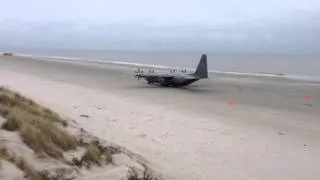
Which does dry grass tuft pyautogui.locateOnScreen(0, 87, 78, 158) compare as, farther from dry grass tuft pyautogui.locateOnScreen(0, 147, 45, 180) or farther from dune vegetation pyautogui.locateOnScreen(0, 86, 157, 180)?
dry grass tuft pyautogui.locateOnScreen(0, 147, 45, 180)

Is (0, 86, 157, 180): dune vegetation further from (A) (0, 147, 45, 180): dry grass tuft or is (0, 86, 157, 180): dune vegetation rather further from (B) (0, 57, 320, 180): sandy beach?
(B) (0, 57, 320, 180): sandy beach

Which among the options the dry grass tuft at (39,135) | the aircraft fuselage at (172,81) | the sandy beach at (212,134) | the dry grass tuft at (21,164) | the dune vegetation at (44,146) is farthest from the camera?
the aircraft fuselage at (172,81)

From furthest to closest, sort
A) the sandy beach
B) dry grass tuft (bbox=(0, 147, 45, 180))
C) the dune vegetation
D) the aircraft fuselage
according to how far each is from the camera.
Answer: the aircraft fuselage < the sandy beach < the dune vegetation < dry grass tuft (bbox=(0, 147, 45, 180))

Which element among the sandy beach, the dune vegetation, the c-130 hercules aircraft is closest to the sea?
the c-130 hercules aircraft

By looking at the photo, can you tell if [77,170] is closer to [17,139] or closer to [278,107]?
[17,139]

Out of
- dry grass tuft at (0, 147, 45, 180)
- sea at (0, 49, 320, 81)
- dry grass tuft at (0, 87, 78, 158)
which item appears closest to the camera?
dry grass tuft at (0, 147, 45, 180)

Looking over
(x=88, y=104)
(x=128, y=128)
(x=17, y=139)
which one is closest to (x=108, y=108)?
(x=88, y=104)

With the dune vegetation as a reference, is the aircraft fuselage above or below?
below

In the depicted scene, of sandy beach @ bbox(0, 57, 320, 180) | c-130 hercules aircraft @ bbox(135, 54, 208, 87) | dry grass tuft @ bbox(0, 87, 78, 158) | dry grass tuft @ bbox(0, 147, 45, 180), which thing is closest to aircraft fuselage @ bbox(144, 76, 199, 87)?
c-130 hercules aircraft @ bbox(135, 54, 208, 87)

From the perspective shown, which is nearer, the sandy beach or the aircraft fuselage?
the sandy beach

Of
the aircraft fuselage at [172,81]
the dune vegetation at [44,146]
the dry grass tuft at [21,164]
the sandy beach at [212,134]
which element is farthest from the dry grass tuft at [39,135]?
the aircraft fuselage at [172,81]

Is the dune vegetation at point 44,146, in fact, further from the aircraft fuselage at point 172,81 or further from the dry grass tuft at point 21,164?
the aircraft fuselage at point 172,81

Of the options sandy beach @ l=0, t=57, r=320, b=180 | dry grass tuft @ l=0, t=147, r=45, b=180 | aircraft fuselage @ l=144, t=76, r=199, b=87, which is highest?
dry grass tuft @ l=0, t=147, r=45, b=180

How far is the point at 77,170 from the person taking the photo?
21.0 ft
